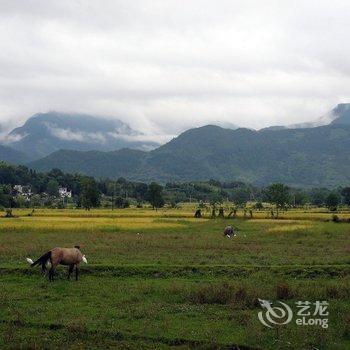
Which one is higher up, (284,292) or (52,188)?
(52,188)

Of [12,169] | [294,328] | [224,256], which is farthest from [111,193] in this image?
[294,328]

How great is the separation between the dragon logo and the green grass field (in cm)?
30

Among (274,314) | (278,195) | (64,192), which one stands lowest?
(274,314)

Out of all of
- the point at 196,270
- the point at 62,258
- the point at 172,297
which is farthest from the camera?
the point at 196,270

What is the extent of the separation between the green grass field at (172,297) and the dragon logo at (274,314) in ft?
0.99

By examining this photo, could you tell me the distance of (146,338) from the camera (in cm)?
1373

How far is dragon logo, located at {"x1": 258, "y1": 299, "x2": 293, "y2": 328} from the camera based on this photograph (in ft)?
49.6

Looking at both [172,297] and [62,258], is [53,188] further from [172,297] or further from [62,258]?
[172,297]

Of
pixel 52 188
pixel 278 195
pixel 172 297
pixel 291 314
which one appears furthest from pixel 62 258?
pixel 52 188

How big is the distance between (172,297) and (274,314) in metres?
4.07

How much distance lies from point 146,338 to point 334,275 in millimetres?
12822

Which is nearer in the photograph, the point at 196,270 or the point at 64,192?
the point at 196,270

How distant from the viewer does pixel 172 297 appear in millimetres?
18328

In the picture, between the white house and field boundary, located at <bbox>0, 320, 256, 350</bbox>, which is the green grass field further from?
the white house
